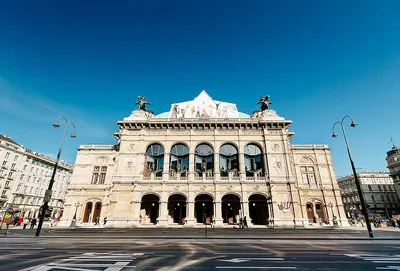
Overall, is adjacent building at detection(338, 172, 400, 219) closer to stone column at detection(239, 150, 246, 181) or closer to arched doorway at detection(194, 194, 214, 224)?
stone column at detection(239, 150, 246, 181)

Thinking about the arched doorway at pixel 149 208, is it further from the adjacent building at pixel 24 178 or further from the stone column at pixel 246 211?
the adjacent building at pixel 24 178

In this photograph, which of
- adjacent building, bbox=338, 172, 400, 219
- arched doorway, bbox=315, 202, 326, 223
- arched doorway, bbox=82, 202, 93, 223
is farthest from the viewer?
adjacent building, bbox=338, 172, 400, 219

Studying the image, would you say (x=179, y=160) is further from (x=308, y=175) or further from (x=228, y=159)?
(x=308, y=175)

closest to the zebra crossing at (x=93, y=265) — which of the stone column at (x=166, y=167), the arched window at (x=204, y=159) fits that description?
the stone column at (x=166, y=167)

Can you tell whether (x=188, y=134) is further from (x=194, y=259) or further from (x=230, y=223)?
(x=194, y=259)

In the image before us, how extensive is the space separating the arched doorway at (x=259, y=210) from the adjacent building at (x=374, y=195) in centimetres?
4878

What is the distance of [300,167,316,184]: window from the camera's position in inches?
1342

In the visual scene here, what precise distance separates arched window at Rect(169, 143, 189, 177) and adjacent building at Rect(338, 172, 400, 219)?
201ft

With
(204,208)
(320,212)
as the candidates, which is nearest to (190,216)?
(204,208)

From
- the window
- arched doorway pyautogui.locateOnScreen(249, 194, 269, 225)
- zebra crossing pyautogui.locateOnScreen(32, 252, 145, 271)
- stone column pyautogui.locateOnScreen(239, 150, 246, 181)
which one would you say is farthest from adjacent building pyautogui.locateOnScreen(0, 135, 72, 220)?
the window

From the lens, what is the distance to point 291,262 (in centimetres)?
770

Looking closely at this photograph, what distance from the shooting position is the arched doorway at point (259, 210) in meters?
31.4

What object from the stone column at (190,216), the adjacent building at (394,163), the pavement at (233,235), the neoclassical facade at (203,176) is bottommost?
the pavement at (233,235)

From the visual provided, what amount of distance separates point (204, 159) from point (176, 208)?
955 centimetres
